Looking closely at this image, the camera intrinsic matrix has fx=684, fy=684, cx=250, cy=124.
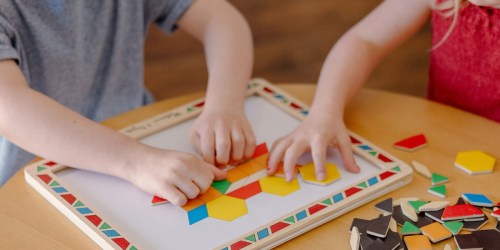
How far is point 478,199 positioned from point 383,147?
0.16 m

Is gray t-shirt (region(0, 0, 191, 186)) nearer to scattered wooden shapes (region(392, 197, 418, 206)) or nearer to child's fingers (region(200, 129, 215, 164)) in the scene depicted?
child's fingers (region(200, 129, 215, 164))

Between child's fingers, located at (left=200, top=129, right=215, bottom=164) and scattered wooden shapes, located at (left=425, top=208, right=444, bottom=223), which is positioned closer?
scattered wooden shapes, located at (left=425, top=208, right=444, bottom=223)

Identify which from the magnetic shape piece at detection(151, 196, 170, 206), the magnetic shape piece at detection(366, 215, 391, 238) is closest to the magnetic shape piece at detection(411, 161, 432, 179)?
the magnetic shape piece at detection(366, 215, 391, 238)

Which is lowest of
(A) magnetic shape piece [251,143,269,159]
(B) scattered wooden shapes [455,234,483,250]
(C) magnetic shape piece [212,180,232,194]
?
(C) magnetic shape piece [212,180,232,194]

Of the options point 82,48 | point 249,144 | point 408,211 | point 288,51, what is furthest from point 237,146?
point 288,51

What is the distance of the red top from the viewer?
979 mm

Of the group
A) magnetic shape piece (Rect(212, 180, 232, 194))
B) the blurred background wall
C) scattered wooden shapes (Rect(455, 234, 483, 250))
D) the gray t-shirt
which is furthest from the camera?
the blurred background wall

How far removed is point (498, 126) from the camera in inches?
37.0

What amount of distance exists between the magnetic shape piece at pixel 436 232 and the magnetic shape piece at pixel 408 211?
19mm

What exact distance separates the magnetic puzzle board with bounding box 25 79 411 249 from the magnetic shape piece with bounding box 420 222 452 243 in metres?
0.08

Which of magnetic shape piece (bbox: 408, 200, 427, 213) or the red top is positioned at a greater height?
the red top

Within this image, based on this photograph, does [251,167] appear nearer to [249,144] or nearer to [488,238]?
[249,144]

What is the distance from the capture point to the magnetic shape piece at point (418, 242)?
2.35ft

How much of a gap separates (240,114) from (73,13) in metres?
0.30
